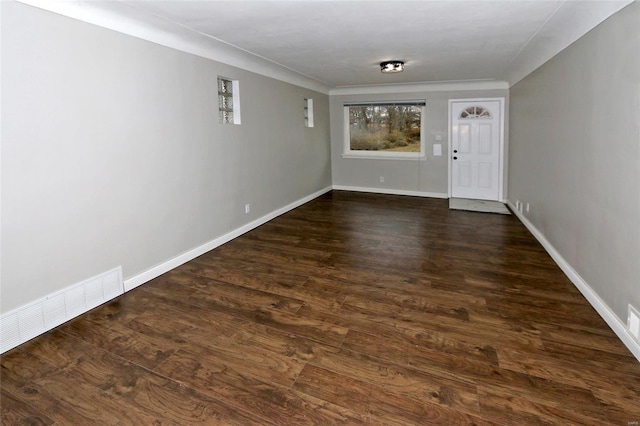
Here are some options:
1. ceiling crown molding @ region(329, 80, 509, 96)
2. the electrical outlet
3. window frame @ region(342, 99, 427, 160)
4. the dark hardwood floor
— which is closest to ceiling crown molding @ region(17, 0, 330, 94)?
the dark hardwood floor

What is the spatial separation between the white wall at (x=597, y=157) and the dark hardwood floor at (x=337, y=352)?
0.32m

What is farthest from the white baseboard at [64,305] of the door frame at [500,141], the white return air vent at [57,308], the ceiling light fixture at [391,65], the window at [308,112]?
the door frame at [500,141]

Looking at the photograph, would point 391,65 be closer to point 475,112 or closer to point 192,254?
point 475,112

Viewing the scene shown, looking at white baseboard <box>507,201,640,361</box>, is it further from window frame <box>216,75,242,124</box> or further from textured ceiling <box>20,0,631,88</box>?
window frame <box>216,75,242,124</box>

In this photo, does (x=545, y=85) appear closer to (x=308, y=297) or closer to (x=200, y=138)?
(x=308, y=297)

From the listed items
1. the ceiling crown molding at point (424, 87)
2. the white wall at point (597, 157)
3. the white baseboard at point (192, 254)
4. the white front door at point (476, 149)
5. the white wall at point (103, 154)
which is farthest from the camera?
the white front door at point (476, 149)

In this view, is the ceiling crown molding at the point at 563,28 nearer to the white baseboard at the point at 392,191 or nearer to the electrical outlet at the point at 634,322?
the electrical outlet at the point at 634,322

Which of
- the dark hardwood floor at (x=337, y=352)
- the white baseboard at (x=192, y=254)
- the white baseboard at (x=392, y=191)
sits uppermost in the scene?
the white baseboard at (x=392, y=191)

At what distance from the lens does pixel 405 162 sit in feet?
24.5

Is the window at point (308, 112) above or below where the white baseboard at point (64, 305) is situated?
above

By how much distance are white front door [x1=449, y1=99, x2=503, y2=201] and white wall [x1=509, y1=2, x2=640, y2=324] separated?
7.57 ft

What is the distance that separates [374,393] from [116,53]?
3110 mm

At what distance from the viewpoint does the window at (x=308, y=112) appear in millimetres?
6757

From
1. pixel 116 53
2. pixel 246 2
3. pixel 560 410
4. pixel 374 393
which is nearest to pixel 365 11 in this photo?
pixel 246 2
